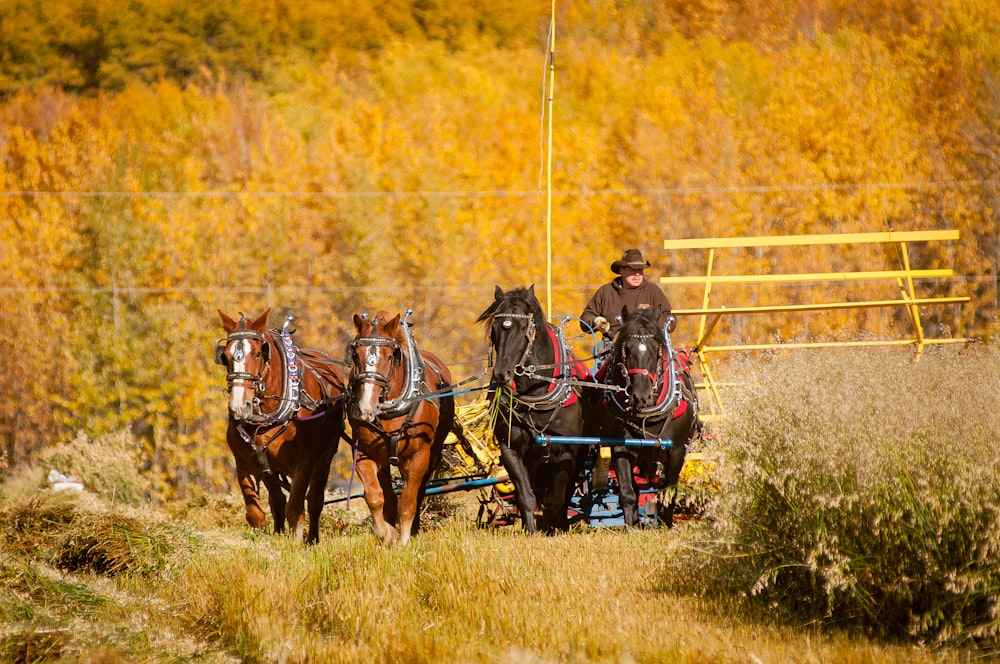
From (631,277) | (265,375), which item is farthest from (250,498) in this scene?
(631,277)

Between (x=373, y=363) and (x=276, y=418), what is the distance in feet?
2.90

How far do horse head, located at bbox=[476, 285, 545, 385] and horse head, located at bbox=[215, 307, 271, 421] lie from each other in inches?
66.6

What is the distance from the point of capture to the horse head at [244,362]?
9.33 meters

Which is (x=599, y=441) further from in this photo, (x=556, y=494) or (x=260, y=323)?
(x=260, y=323)

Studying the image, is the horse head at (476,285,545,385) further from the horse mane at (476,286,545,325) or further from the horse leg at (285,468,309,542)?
the horse leg at (285,468,309,542)

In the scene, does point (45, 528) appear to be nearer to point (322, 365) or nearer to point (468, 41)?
point (322, 365)

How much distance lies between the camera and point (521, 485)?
32.9ft

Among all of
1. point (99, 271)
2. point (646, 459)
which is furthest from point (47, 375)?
point (646, 459)

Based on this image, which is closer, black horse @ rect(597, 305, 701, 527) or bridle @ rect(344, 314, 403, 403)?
bridle @ rect(344, 314, 403, 403)

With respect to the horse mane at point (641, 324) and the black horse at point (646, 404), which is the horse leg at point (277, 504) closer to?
the black horse at point (646, 404)

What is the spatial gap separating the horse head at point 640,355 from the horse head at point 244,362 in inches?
107

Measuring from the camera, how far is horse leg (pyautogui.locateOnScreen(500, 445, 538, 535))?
32.7ft

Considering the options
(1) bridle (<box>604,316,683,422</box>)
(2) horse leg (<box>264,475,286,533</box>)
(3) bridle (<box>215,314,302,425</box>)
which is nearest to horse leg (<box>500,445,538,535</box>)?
(1) bridle (<box>604,316,683,422</box>)

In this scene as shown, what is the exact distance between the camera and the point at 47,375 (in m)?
27.0
